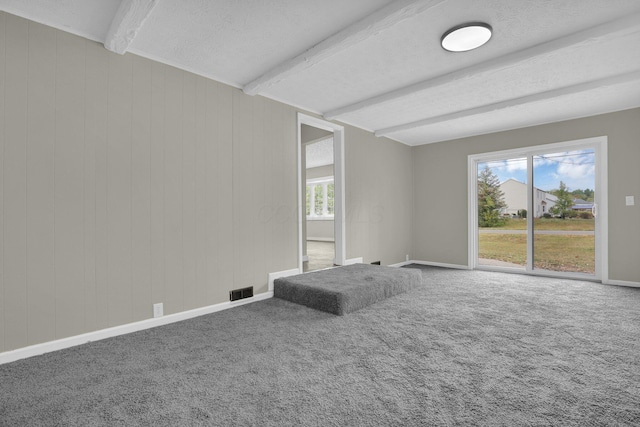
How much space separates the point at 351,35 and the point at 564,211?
442cm

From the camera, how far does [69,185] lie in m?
2.37

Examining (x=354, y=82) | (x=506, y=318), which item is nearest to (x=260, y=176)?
(x=354, y=82)

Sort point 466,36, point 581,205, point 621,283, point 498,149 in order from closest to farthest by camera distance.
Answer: point 466,36
point 621,283
point 581,205
point 498,149

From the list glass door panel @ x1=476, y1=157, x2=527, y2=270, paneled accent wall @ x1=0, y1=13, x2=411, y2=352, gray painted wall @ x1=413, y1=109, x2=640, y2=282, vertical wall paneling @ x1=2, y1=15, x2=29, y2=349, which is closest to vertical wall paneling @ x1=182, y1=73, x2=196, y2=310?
paneled accent wall @ x1=0, y1=13, x2=411, y2=352

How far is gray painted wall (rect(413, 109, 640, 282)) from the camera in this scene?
4180 mm

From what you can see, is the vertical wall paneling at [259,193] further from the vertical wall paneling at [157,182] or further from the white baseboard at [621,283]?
the white baseboard at [621,283]

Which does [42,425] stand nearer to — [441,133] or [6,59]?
[6,59]

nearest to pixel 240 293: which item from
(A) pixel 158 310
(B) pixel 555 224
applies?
(A) pixel 158 310

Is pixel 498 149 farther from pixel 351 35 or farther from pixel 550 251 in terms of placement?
pixel 351 35

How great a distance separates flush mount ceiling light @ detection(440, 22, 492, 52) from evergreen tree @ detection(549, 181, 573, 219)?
3325mm

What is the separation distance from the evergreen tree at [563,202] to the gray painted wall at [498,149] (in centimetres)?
48

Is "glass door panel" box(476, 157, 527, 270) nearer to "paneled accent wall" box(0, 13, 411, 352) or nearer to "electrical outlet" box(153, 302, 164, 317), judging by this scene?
"paneled accent wall" box(0, 13, 411, 352)

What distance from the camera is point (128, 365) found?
6.73ft

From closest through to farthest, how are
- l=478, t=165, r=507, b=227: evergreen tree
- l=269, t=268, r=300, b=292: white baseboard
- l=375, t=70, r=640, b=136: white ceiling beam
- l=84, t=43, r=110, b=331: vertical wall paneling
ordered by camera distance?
l=84, t=43, r=110, b=331: vertical wall paneling → l=375, t=70, r=640, b=136: white ceiling beam → l=269, t=268, r=300, b=292: white baseboard → l=478, t=165, r=507, b=227: evergreen tree
